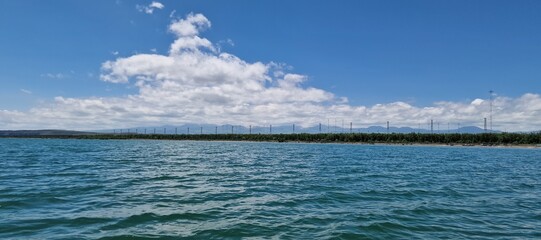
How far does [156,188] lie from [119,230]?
10.7 m

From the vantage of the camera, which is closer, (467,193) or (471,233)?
(471,233)

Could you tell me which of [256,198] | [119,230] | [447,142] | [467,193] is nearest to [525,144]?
[447,142]

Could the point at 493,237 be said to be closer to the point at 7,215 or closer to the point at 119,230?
the point at 119,230

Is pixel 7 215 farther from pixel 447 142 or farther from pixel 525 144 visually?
pixel 447 142

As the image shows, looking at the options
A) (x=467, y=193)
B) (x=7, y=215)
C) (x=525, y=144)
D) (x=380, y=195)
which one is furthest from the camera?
(x=525, y=144)

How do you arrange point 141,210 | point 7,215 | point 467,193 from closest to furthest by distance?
point 7,215, point 141,210, point 467,193

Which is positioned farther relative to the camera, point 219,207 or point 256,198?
point 256,198

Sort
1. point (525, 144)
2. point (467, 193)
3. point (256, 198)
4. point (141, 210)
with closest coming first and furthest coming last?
1. point (141, 210)
2. point (256, 198)
3. point (467, 193)
4. point (525, 144)

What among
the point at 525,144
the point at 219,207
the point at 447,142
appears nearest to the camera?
the point at 219,207

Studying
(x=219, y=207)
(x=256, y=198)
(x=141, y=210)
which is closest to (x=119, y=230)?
(x=141, y=210)

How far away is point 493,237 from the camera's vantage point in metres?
13.3

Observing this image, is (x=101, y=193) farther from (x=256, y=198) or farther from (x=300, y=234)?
(x=300, y=234)

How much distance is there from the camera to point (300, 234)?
12938mm

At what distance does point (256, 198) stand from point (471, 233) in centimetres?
1037
